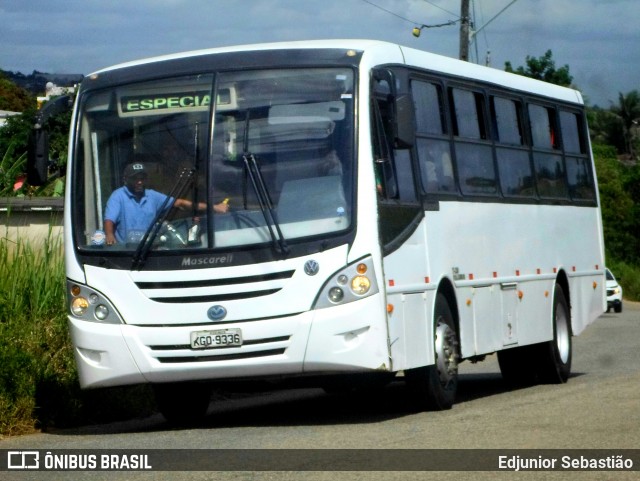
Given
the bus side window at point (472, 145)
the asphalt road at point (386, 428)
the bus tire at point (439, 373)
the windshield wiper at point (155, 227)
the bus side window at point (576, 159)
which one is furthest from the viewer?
the bus side window at point (576, 159)

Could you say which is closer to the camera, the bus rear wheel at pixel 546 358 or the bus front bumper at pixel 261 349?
the bus front bumper at pixel 261 349

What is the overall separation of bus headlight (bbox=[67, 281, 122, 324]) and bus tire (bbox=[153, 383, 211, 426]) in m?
1.20

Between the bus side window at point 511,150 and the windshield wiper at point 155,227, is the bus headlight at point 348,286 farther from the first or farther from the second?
the bus side window at point 511,150

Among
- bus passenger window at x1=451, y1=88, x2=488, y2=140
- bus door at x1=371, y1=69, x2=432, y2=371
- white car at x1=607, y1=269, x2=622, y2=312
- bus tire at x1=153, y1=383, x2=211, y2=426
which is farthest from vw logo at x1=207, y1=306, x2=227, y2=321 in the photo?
white car at x1=607, y1=269, x2=622, y2=312

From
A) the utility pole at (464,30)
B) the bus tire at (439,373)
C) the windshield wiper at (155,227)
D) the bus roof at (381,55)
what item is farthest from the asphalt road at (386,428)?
the utility pole at (464,30)

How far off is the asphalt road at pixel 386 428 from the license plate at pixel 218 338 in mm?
682

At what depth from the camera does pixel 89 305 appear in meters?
11.2

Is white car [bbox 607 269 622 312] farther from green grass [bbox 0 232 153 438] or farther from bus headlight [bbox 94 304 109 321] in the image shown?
bus headlight [bbox 94 304 109 321]

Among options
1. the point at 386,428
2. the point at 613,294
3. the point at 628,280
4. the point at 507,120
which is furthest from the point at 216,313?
the point at 628,280

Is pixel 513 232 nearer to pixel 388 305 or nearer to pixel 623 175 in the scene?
pixel 388 305

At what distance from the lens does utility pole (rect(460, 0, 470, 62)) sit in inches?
1368

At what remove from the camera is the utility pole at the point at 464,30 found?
1368 inches

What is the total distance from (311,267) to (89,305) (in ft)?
6.09

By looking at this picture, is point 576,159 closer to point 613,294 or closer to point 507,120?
point 507,120
